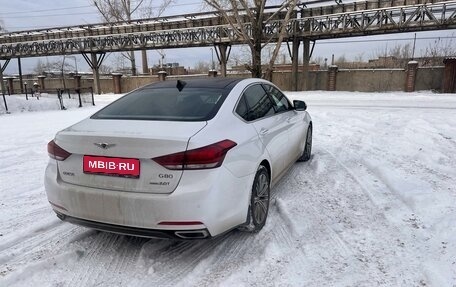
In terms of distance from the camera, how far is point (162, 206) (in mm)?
2463

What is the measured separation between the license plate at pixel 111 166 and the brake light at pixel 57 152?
238mm

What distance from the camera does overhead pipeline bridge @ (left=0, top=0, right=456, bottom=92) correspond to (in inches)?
774

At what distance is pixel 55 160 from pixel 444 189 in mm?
4350

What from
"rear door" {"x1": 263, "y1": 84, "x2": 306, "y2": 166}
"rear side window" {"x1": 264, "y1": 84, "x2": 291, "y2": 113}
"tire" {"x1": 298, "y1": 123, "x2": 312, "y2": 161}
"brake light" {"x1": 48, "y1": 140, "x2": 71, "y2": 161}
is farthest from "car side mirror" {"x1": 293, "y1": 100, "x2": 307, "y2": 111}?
"brake light" {"x1": 48, "y1": 140, "x2": 71, "y2": 161}

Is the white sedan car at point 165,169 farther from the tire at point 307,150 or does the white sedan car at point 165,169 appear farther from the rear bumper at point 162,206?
the tire at point 307,150

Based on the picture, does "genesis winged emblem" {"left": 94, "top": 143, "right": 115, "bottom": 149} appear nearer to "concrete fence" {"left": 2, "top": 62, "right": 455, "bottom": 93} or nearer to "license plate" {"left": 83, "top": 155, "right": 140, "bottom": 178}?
"license plate" {"left": 83, "top": 155, "right": 140, "bottom": 178}

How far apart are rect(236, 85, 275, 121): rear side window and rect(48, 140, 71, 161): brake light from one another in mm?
1529

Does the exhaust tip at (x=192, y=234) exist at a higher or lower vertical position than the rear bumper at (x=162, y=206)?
lower

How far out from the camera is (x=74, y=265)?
2.80m

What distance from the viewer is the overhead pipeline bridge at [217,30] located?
19.7 metres

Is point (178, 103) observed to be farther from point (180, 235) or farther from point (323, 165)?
point (323, 165)

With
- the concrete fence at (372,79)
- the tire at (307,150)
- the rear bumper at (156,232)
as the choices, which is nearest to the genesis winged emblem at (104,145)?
the rear bumper at (156,232)

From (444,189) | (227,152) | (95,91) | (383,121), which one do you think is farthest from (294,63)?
(227,152)

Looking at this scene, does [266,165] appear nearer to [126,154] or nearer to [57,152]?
[126,154]
